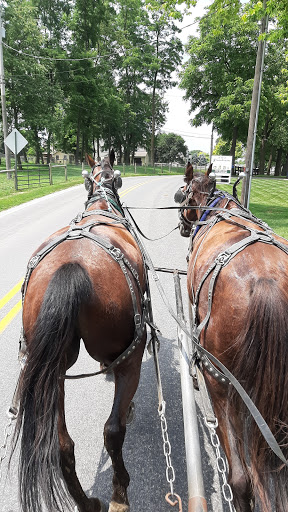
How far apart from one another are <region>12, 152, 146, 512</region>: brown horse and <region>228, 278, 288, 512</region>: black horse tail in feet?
2.42

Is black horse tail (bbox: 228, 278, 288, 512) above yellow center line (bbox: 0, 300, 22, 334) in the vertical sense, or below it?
above

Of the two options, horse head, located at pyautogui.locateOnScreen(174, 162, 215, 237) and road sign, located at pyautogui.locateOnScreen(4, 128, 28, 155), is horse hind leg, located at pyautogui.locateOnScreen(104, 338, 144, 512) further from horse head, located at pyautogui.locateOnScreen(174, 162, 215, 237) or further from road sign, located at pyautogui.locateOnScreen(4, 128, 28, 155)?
road sign, located at pyautogui.locateOnScreen(4, 128, 28, 155)

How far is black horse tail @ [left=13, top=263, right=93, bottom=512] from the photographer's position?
1934 mm

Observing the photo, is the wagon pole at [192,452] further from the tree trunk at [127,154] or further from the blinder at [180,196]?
the tree trunk at [127,154]

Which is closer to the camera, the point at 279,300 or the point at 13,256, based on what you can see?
the point at 279,300

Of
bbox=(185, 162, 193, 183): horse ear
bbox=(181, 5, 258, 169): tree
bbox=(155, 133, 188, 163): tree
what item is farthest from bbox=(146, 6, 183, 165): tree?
bbox=(185, 162, 193, 183): horse ear

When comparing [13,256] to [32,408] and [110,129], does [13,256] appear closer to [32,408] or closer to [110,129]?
[32,408]

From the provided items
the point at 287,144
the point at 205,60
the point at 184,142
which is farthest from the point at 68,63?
the point at 184,142

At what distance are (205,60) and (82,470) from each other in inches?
1354

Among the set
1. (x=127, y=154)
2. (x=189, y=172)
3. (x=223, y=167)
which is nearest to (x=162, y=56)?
(x=127, y=154)

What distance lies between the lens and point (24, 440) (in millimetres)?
1980

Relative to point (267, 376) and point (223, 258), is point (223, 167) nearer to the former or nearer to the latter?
point (223, 258)

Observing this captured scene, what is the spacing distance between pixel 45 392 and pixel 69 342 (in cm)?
30

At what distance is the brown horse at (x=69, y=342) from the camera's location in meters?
1.94
